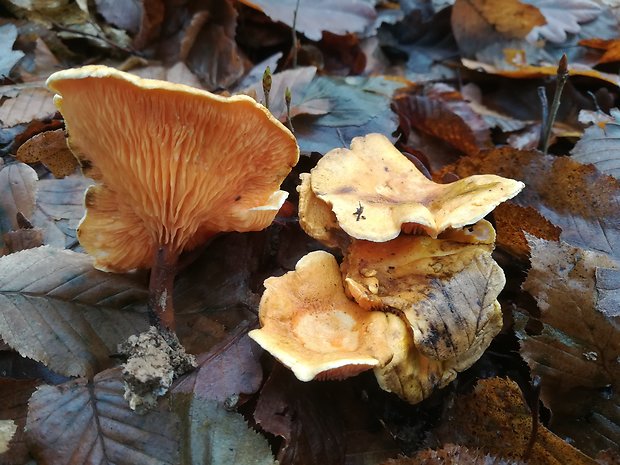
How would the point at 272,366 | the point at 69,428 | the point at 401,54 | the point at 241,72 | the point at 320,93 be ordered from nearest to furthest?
the point at 69,428 < the point at 272,366 < the point at 320,93 < the point at 241,72 < the point at 401,54

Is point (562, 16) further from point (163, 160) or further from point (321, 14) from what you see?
point (163, 160)

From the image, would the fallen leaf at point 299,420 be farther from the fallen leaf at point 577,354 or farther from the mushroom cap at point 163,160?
the fallen leaf at point 577,354

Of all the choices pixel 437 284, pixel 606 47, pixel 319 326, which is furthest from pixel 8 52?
pixel 606 47

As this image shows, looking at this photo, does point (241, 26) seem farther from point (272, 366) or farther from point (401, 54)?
point (272, 366)

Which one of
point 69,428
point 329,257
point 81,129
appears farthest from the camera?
point 329,257

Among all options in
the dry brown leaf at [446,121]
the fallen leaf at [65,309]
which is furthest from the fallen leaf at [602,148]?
the fallen leaf at [65,309]

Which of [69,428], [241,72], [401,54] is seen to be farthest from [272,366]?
[401,54]

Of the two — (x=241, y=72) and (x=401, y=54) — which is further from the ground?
(x=241, y=72)
